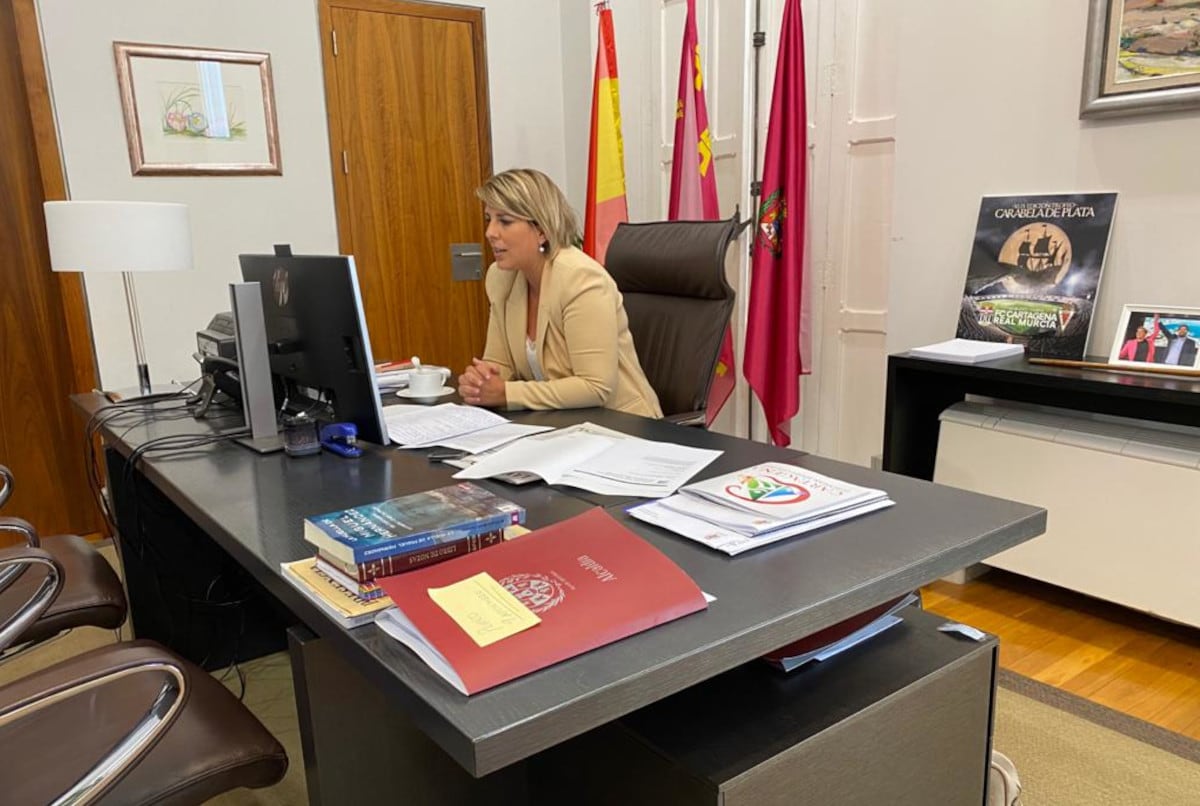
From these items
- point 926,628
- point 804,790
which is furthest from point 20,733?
point 926,628

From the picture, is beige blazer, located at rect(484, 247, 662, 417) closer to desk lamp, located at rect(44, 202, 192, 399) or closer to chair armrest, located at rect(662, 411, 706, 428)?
chair armrest, located at rect(662, 411, 706, 428)

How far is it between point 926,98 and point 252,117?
249cm

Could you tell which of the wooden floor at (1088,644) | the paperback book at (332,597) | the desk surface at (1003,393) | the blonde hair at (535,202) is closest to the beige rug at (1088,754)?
the wooden floor at (1088,644)

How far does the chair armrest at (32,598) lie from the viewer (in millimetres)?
1163

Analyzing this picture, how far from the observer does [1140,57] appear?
2.21 m

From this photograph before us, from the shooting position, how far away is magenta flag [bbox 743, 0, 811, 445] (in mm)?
3057

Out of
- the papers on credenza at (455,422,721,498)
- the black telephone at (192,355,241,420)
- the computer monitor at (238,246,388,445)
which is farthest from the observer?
the black telephone at (192,355,241,420)

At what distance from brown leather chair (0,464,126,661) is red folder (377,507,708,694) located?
0.97 metres

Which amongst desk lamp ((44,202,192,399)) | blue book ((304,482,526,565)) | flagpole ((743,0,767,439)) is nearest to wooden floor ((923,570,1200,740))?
flagpole ((743,0,767,439))

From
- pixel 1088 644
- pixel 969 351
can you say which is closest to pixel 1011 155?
pixel 969 351

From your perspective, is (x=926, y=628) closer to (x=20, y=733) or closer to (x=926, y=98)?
(x=20, y=733)

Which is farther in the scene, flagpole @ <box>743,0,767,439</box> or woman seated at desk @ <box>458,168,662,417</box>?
flagpole @ <box>743,0,767,439</box>

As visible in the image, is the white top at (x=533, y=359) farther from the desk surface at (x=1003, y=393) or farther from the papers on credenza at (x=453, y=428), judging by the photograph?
the desk surface at (x=1003, y=393)

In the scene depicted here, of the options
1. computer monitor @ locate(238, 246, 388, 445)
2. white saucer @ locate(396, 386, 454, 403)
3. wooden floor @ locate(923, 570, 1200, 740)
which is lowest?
wooden floor @ locate(923, 570, 1200, 740)
